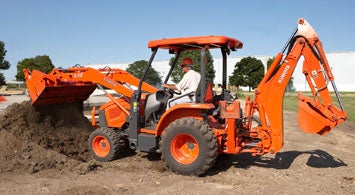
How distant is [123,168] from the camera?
6.92m

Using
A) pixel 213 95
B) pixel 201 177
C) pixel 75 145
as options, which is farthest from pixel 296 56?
pixel 75 145

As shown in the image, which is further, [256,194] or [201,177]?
[201,177]

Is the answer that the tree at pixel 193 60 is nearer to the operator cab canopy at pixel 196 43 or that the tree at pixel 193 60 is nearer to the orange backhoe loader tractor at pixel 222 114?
the operator cab canopy at pixel 196 43

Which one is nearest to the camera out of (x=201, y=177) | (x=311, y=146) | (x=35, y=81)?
(x=201, y=177)

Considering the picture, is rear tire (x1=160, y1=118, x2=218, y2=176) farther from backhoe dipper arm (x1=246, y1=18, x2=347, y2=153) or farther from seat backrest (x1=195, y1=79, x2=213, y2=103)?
backhoe dipper arm (x1=246, y1=18, x2=347, y2=153)

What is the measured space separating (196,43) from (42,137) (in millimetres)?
3861

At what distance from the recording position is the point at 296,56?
21.4 feet

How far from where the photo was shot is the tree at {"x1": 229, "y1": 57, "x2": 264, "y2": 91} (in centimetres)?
5312

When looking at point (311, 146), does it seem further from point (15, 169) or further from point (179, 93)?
point (15, 169)

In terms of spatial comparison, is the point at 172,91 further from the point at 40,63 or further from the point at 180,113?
the point at 40,63

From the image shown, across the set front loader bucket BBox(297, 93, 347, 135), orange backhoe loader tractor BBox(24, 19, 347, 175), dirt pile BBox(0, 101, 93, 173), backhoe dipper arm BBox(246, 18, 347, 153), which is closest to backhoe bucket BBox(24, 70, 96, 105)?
dirt pile BBox(0, 101, 93, 173)

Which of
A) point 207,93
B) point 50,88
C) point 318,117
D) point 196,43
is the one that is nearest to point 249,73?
point 50,88

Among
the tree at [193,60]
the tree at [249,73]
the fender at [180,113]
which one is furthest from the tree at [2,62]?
the fender at [180,113]

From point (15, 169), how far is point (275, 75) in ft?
15.7
